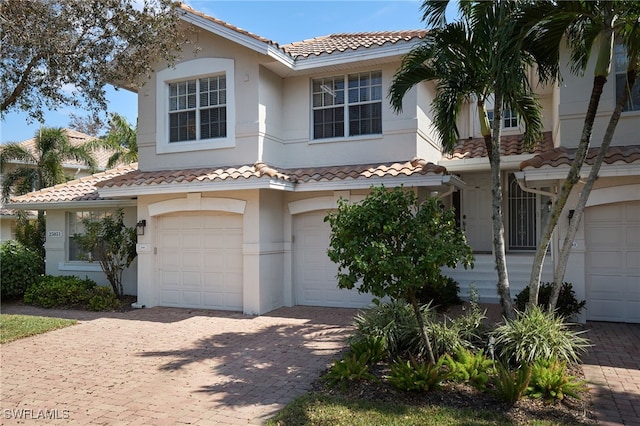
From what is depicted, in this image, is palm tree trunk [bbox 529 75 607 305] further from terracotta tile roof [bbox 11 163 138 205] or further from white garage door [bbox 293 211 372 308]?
terracotta tile roof [bbox 11 163 138 205]

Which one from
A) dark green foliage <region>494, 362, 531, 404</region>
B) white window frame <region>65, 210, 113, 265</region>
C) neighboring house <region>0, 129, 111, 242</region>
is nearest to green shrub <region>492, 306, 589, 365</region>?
dark green foliage <region>494, 362, 531, 404</region>

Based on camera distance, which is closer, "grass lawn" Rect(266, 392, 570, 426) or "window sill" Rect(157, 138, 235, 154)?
"grass lawn" Rect(266, 392, 570, 426)

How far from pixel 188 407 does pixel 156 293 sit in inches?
283

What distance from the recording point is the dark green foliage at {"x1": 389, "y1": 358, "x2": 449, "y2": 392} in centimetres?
579

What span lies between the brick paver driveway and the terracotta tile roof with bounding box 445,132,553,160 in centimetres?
568

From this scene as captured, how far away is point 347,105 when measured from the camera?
12.0 metres

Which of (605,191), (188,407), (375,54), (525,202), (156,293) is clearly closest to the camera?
(188,407)

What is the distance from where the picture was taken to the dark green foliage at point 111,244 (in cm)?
1285

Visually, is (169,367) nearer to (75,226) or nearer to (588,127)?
(588,127)

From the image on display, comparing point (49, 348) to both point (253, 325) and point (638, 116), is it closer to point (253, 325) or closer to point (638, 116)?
point (253, 325)

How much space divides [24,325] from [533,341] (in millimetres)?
9854

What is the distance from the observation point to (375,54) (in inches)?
439

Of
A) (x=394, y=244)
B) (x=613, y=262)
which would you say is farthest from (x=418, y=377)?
(x=613, y=262)

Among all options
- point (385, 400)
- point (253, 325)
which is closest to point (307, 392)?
point (385, 400)
